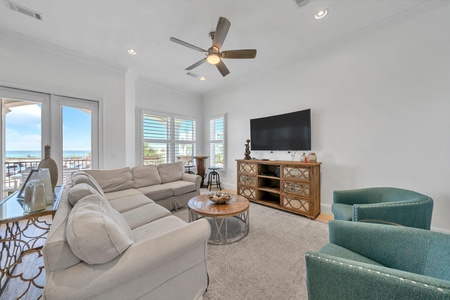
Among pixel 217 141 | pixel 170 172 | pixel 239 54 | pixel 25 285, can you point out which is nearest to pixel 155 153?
pixel 170 172

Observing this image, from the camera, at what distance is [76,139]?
11.5 ft

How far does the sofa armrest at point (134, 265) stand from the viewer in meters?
0.83

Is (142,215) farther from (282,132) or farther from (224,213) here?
(282,132)

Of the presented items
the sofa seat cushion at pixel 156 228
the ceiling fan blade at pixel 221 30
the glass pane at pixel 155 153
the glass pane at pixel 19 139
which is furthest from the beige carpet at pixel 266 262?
the glass pane at pixel 19 139

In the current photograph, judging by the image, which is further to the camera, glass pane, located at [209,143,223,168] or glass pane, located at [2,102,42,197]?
glass pane, located at [209,143,223,168]

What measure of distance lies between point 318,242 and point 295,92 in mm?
2850

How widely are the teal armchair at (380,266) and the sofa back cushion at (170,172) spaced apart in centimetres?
310

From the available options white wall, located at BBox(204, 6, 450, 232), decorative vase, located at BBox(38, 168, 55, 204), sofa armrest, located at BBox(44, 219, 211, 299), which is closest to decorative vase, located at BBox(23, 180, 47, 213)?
decorative vase, located at BBox(38, 168, 55, 204)

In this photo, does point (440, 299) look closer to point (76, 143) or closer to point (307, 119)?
point (307, 119)

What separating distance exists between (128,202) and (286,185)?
272cm

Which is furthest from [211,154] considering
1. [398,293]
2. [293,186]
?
[398,293]

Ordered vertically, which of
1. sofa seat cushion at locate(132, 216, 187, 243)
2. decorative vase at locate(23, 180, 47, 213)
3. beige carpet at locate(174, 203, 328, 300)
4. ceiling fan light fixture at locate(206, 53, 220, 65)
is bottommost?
beige carpet at locate(174, 203, 328, 300)

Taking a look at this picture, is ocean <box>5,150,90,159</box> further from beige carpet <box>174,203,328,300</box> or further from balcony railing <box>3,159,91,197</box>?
beige carpet <box>174,203,328,300</box>

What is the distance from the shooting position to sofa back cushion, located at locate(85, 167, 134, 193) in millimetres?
2914
